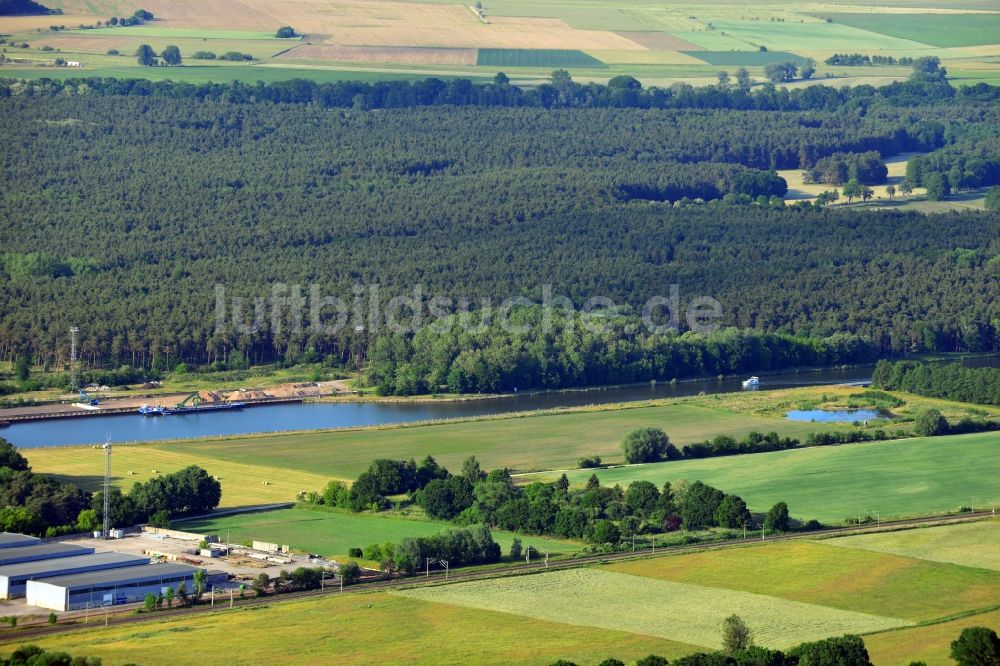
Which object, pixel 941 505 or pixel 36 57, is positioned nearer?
pixel 941 505

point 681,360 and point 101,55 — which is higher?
point 101,55

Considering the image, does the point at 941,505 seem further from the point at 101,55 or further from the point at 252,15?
the point at 252,15

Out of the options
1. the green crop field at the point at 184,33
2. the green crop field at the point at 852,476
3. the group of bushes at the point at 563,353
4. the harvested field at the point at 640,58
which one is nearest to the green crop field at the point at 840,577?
the green crop field at the point at 852,476

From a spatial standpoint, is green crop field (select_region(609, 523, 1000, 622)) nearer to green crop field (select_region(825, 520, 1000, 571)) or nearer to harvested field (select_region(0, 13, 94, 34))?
green crop field (select_region(825, 520, 1000, 571))

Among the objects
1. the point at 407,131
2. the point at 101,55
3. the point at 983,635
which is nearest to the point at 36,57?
the point at 101,55

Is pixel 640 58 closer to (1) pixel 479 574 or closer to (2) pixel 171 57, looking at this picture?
(2) pixel 171 57

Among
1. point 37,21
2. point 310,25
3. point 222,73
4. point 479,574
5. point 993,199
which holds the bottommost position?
point 479,574

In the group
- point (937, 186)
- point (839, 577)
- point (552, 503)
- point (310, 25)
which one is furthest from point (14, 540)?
point (310, 25)
